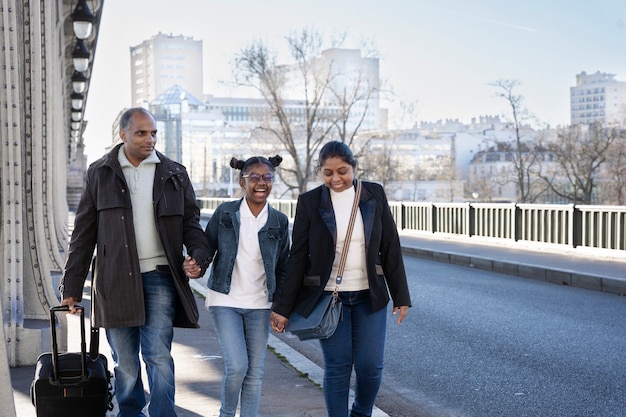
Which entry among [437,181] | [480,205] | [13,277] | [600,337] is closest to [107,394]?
[13,277]

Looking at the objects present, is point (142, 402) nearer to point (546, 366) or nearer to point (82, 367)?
point (82, 367)

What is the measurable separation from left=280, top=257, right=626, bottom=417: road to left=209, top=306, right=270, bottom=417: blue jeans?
5.83 ft

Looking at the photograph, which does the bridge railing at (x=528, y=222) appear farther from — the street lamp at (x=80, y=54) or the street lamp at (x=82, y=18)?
the street lamp at (x=82, y=18)

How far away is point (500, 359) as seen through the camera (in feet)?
28.3

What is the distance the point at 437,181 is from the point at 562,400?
120 metres

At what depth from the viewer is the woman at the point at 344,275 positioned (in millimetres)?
4961

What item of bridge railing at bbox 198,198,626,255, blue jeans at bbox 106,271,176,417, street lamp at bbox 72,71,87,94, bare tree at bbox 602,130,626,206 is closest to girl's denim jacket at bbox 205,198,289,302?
blue jeans at bbox 106,271,176,417

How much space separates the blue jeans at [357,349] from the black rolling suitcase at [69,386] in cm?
123

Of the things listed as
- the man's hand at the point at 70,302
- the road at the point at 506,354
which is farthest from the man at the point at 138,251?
the road at the point at 506,354

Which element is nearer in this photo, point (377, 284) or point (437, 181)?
point (377, 284)

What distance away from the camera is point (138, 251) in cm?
512

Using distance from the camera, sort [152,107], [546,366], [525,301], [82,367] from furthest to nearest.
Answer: [152,107] < [525,301] < [546,366] < [82,367]

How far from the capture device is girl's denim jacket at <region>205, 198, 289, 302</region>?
5.05 meters

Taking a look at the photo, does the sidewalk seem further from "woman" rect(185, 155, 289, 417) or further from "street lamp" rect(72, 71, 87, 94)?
"street lamp" rect(72, 71, 87, 94)
